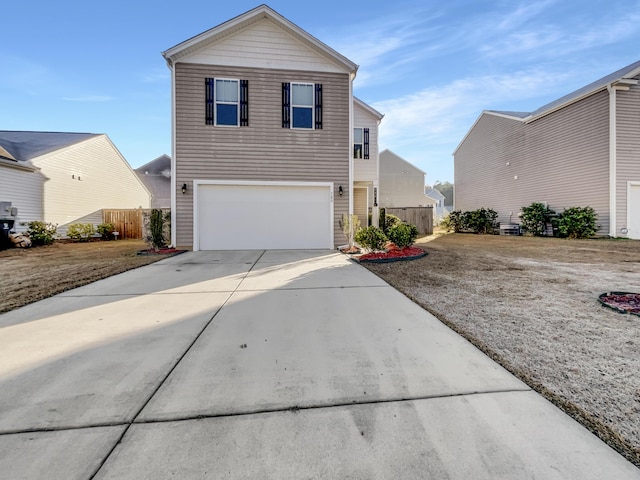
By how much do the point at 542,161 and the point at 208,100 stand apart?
15.2 meters

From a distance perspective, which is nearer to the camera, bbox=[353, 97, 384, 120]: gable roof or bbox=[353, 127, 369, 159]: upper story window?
bbox=[353, 97, 384, 120]: gable roof

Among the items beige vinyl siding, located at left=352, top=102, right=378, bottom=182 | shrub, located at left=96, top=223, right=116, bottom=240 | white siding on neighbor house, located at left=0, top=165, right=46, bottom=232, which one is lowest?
shrub, located at left=96, top=223, right=116, bottom=240

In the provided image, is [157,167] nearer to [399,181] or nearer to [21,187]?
[21,187]

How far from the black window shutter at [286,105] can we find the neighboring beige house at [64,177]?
36.9 feet

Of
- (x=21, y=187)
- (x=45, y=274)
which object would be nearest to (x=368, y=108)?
(x=45, y=274)

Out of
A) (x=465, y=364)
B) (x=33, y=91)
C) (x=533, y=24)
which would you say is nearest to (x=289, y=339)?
(x=465, y=364)

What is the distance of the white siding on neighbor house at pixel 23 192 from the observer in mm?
11461

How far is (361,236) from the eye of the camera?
297 inches

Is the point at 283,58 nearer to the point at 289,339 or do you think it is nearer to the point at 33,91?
the point at 289,339

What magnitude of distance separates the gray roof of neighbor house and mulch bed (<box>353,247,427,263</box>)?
14.9 metres

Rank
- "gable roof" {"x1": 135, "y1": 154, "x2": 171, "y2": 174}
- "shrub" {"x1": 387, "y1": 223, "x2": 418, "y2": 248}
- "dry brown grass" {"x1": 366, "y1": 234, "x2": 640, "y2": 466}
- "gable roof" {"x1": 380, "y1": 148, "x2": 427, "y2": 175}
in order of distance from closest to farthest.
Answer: "dry brown grass" {"x1": 366, "y1": 234, "x2": 640, "y2": 466}
"shrub" {"x1": 387, "y1": 223, "x2": 418, "y2": 248}
"gable roof" {"x1": 135, "y1": 154, "x2": 171, "y2": 174}
"gable roof" {"x1": 380, "y1": 148, "x2": 427, "y2": 175}

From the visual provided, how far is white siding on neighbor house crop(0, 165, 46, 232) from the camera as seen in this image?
11461mm

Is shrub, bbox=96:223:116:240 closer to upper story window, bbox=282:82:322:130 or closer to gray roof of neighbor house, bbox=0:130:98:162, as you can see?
gray roof of neighbor house, bbox=0:130:98:162

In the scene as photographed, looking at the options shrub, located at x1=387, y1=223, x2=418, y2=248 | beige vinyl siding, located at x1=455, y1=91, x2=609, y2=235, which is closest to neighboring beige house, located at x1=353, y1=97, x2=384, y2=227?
shrub, located at x1=387, y1=223, x2=418, y2=248
